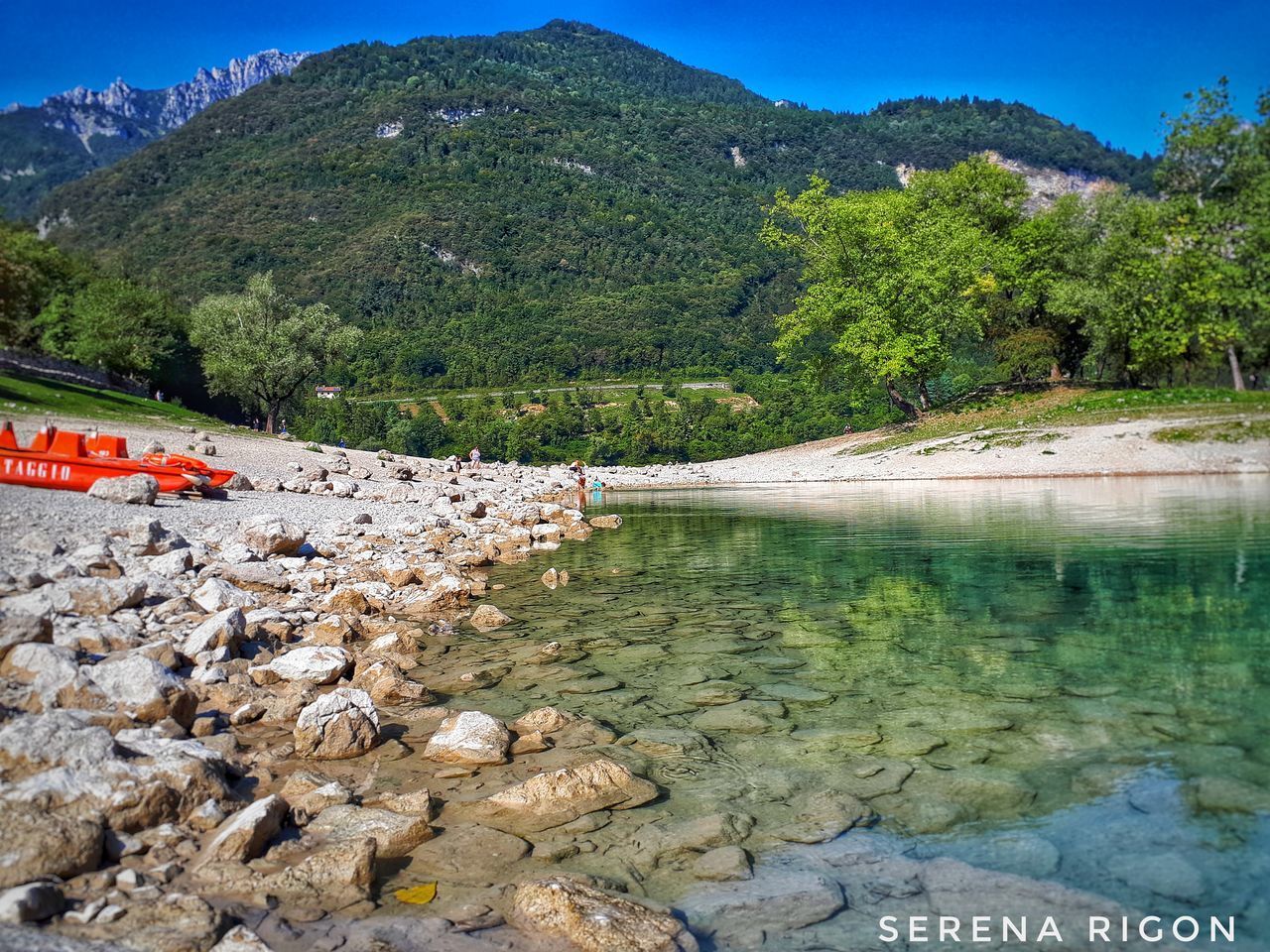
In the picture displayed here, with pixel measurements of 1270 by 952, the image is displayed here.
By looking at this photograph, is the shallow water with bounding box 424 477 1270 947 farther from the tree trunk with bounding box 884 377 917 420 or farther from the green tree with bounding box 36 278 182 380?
the green tree with bounding box 36 278 182 380

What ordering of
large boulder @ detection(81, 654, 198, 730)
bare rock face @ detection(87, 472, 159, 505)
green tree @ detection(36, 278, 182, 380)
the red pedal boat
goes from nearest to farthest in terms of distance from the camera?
large boulder @ detection(81, 654, 198, 730)
the red pedal boat
bare rock face @ detection(87, 472, 159, 505)
green tree @ detection(36, 278, 182, 380)

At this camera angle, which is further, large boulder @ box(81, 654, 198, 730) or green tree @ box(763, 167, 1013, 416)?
green tree @ box(763, 167, 1013, 416)

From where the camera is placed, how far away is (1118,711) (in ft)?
21.1

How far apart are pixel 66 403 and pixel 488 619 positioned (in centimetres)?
3856

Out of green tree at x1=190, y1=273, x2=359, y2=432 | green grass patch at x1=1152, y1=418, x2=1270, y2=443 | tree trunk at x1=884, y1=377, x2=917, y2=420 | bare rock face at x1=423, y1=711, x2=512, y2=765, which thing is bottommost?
bare rock face at x1=423, y1=711, x2=512, y2=765

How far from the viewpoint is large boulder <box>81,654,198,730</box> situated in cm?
577

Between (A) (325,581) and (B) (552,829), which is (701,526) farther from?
(B) (552,829)

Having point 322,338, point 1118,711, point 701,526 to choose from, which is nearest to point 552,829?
point 1118,711

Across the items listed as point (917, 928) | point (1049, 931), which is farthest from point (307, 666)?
point (1049, 931)

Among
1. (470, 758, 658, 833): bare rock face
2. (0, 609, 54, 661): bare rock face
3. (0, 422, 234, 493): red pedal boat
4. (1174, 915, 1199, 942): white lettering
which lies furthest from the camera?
(0, 422, 234, 493): red pedal boat

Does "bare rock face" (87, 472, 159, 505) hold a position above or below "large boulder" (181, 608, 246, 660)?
above

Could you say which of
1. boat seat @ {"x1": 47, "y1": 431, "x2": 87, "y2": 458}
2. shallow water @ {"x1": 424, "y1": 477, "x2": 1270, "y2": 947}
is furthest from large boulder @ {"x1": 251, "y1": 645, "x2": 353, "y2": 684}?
boat seat @ {"x1": 47, "y1": 431, "x2": 87, "y2": 458}

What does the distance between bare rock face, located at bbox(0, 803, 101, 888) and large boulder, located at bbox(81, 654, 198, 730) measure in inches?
69.1

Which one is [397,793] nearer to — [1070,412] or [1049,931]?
[1049,931]
